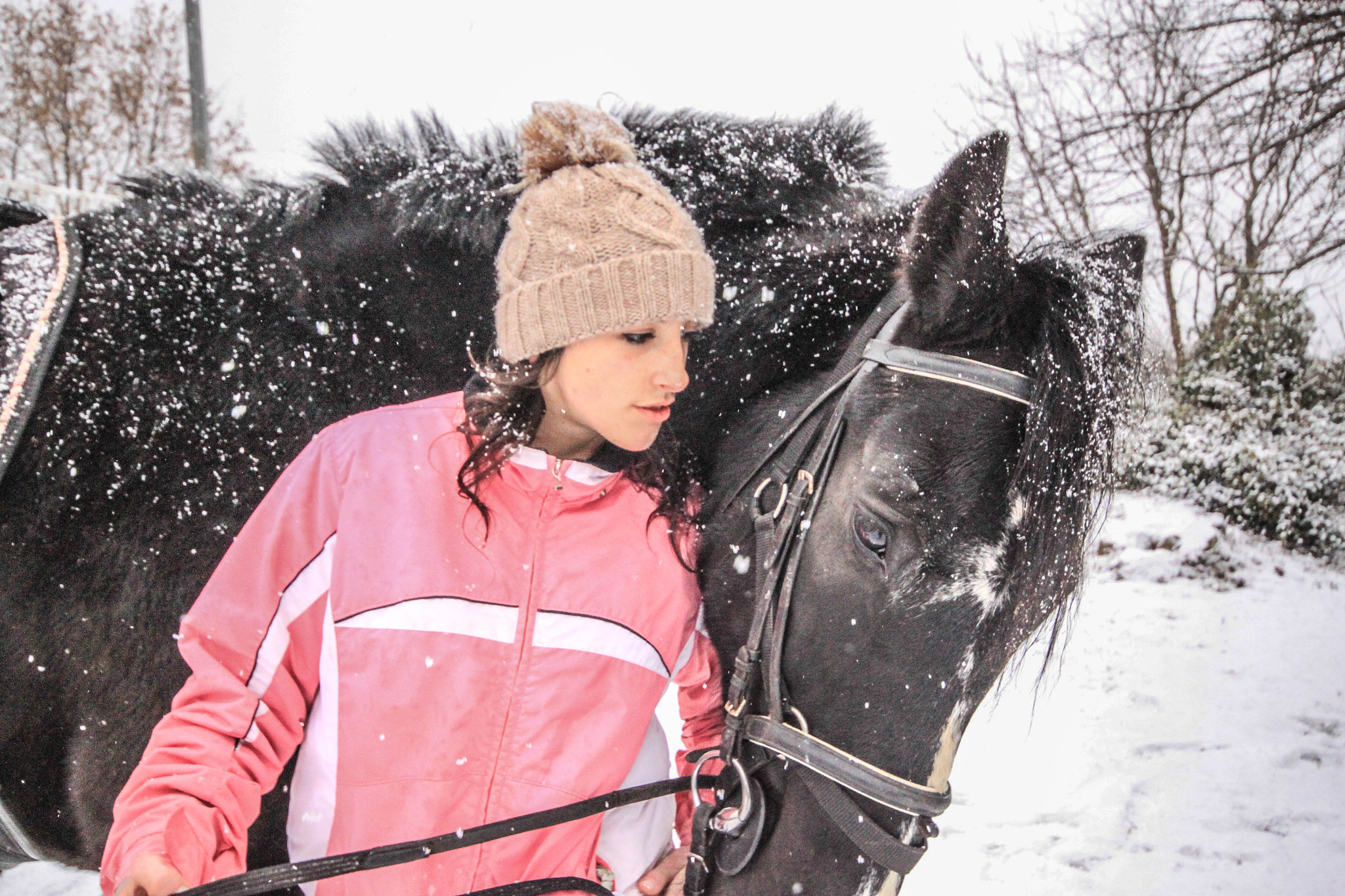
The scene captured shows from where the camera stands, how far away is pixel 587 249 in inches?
50.1

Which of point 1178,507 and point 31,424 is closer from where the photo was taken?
point 31,424

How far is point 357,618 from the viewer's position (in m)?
1.27

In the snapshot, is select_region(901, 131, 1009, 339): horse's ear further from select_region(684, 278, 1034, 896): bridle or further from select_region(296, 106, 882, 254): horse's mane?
select_region(296, 106, 882, 254): horse's mane

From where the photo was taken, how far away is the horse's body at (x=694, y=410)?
1349 mm

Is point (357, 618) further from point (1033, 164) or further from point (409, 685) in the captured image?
point (1033, 164)

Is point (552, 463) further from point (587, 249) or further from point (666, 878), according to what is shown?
point (666, 878)

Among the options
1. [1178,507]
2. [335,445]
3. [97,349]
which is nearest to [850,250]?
[335,445]

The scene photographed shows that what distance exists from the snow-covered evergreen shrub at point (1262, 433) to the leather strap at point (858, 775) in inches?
216

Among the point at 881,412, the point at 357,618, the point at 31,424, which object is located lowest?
the point at 357,618

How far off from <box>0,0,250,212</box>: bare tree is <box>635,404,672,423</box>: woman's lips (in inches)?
499

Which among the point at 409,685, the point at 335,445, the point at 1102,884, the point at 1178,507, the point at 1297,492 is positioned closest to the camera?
the point at 409,685

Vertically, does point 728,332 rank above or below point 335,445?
above

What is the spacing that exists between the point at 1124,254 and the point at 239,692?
1.88m

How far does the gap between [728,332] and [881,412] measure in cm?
36
